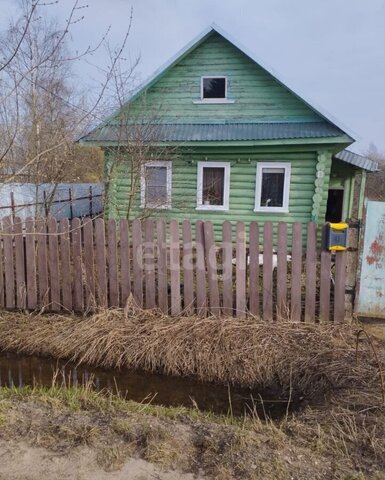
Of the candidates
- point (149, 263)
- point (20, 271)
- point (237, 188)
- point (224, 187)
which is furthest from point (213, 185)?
point (20, 271)

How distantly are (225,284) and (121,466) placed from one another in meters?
2.73

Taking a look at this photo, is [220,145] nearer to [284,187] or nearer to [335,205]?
[284,187]

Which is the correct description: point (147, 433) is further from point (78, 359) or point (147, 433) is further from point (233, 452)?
point (78, 359)

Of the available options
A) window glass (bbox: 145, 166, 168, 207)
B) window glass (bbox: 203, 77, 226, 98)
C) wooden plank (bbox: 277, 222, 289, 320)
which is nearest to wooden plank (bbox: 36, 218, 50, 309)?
wooden plank (bbox: 277, 222, 289, 320)

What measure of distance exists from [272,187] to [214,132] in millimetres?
2051

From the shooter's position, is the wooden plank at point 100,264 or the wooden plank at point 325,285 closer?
the wooden plank at point 325,285

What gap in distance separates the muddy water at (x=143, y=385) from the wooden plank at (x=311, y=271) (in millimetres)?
1309

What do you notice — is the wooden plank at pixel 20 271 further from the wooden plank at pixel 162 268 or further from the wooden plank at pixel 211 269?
the wooden plank at pixel 211 269

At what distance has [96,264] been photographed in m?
4.88

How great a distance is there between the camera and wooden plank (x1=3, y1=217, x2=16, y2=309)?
4.94 metres

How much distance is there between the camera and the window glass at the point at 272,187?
942 cm

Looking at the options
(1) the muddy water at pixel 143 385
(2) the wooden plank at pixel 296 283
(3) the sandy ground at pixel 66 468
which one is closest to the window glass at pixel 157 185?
(2) the wooden plank at pixel 296 283

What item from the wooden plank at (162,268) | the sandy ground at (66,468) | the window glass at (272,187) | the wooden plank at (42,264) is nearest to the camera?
the sandy ground at (66,468)

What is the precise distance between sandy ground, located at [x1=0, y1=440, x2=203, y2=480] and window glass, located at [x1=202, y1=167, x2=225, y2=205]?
26.2 ft
